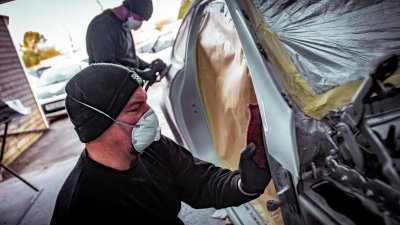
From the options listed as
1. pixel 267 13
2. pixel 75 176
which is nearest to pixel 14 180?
pixel 75 176

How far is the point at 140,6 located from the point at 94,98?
2.22 metres

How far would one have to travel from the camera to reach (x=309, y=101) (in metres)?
1.21

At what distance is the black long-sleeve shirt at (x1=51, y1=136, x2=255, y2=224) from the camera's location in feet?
4.30

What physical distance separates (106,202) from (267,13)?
119 cm

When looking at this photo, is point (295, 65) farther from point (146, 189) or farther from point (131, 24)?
point (131, 24)

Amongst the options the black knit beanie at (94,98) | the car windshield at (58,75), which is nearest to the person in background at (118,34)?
the black knit beanie at (94,98)

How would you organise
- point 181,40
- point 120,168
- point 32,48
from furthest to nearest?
point 32,48
point 181,40
point 120,168

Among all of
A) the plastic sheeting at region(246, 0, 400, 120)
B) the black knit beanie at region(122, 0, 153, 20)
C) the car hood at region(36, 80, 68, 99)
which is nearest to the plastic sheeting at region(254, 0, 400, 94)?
the plastic sheeting at region(246, 0, 400, 120)

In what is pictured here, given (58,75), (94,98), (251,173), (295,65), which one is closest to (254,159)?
(251,173)

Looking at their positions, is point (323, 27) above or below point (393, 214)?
above

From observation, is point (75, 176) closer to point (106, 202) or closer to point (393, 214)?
point (106, 202)

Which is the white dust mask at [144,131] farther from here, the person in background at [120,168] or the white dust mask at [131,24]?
the white dust mask at [131,24]

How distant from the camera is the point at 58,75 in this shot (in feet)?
28.5

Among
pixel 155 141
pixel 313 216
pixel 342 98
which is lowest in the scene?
pixel 313 216
